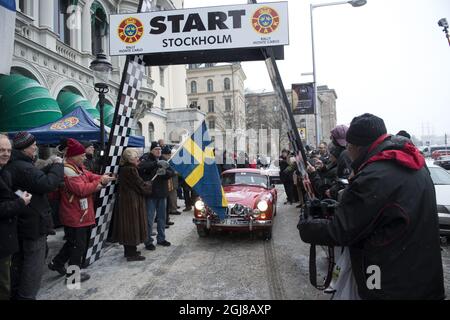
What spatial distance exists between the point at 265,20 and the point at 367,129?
10.8 feet

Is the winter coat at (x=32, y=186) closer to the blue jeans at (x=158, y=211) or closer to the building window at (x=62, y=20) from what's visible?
the blue jeans at (x=158, y=211)

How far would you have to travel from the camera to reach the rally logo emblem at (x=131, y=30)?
4.98m

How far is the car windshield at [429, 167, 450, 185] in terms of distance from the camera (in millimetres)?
6701

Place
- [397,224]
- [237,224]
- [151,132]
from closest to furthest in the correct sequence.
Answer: [397,224], [237,224], [151,132]

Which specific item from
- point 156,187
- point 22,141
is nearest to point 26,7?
point 156,187

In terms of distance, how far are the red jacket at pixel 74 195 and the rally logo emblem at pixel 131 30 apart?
2.22m

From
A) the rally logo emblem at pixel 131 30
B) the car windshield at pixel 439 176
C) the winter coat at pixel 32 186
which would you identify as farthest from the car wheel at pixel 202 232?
the car windshield at pixel 439 176

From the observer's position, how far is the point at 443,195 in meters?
5.99

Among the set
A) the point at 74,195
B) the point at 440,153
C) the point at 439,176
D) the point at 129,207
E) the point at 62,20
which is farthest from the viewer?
the point at 440,153

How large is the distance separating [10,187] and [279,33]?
4068 mm

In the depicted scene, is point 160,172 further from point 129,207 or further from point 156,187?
point 129,207

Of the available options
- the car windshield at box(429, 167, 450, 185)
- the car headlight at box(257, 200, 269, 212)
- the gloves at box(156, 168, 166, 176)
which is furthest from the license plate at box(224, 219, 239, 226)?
the car windshield at box(429, 167, 450, 185)

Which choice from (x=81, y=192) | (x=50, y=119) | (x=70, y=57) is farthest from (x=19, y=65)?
(x=81, y=192)
